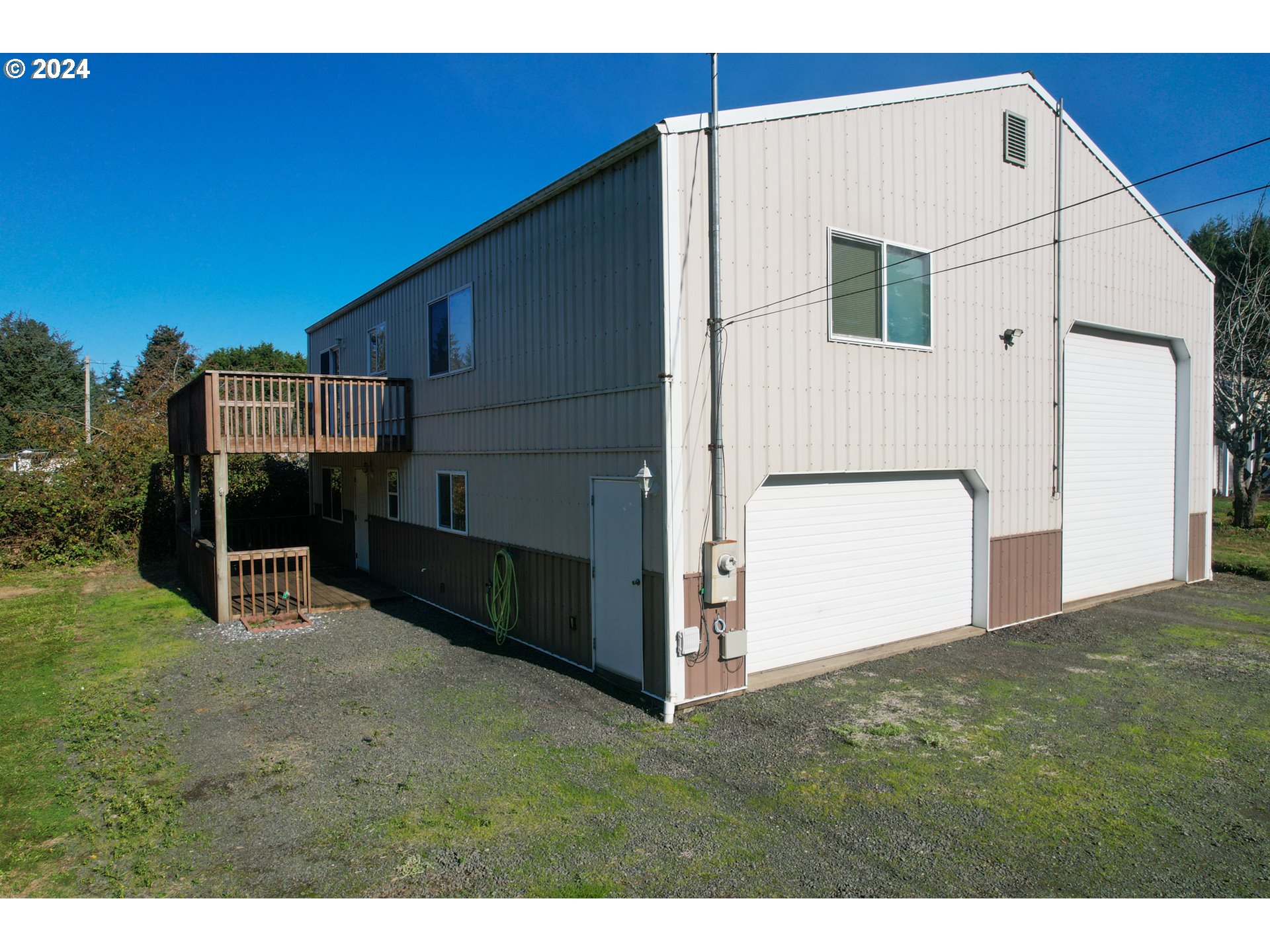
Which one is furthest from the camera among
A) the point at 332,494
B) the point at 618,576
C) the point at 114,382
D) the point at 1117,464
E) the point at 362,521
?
the point at 114,382

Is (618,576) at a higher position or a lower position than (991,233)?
lower

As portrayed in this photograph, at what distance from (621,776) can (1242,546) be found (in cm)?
1697

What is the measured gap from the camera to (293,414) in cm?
1096

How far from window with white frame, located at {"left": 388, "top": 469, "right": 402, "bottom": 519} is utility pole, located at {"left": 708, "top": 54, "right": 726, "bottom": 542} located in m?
7.65

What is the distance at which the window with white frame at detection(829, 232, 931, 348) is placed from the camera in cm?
738

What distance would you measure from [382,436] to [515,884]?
9.35 metres

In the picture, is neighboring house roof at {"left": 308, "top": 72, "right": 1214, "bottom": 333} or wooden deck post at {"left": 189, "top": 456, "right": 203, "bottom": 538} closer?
neighboring house roof at {"left": 308, "top": 72, "right": 1214, "bottom": 333}

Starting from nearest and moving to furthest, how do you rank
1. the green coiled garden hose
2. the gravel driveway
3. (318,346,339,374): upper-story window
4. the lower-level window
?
the gravel driveway
the green coiled garden hose
the lower-level window
(318,346,339,374): upper-story window

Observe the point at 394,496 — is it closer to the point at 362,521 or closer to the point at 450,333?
the point at 362,521

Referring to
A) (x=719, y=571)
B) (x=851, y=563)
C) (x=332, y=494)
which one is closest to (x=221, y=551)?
(x=332, y=494)

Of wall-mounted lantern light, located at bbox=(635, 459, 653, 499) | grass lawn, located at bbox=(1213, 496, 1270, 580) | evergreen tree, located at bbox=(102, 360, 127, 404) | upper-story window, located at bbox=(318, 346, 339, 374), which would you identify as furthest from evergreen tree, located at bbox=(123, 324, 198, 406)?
grass lawn, located at bbox=(1213, 496, 1270, 580)

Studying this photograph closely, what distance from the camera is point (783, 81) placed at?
6.80 m

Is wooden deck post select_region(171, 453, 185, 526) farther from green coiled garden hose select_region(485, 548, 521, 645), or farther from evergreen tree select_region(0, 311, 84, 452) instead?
evergreen tree select_region(0, 311, 84, 452)

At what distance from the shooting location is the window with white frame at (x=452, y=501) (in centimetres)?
1021
